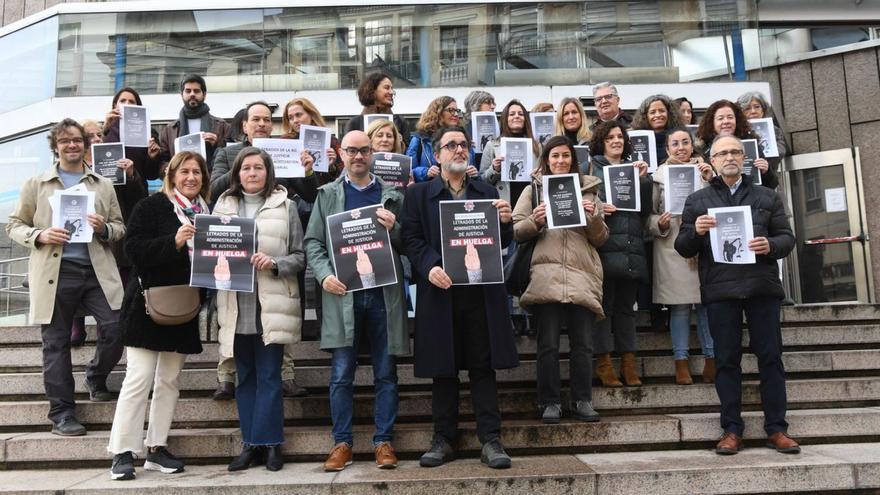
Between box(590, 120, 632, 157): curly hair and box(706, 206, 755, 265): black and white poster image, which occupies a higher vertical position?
box(590, 120, 632, 157): curly hair

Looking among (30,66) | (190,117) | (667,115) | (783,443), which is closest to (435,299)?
(783,443)

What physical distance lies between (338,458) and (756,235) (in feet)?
10.9

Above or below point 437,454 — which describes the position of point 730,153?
above

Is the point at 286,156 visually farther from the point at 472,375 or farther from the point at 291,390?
the point at 472,375

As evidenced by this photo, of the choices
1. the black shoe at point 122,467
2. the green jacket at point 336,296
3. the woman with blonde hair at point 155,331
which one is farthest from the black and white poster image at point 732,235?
the black shoe at point 122,467

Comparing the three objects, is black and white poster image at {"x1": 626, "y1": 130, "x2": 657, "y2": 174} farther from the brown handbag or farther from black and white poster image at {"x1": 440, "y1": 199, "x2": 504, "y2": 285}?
the brown handbag

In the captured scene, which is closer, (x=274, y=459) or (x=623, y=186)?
(x=274, y=459)

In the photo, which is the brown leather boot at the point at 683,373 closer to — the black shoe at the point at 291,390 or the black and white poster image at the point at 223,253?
the black shoe at the point at 291,390

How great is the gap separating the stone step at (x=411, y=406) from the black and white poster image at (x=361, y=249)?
1290 millimetres

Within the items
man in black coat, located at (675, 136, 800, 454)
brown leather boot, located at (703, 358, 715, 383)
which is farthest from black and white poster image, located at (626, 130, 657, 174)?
brown leather boot, located at (703, 358, 715, 383)

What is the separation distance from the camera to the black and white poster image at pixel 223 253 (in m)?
4.78

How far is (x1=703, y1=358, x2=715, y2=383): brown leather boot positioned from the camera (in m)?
5.96

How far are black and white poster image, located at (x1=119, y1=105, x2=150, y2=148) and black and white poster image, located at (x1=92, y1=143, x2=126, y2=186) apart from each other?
0.88 feet

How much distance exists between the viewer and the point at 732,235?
16.6ft
